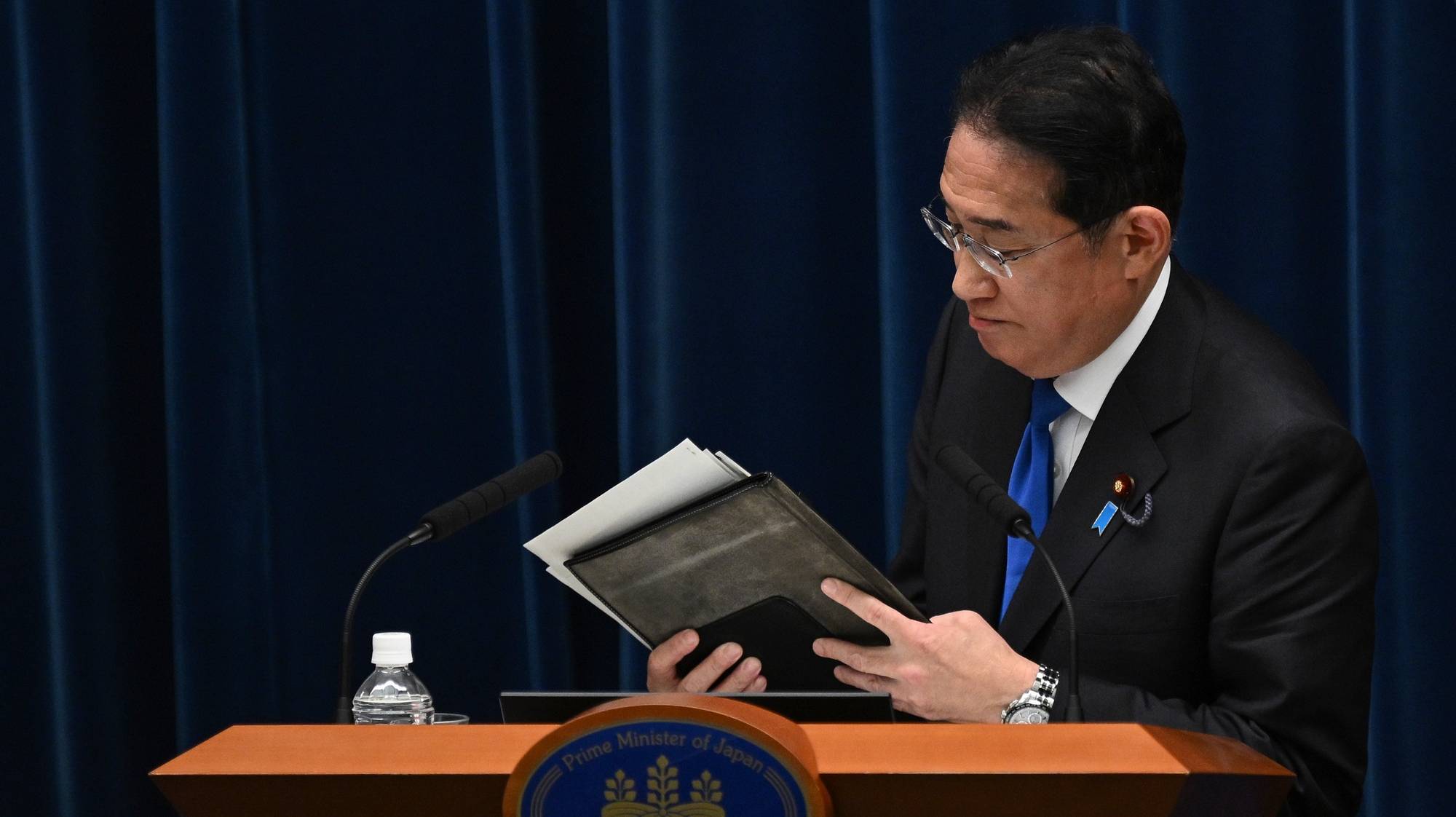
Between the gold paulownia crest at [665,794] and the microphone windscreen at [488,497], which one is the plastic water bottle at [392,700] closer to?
the microphone windscreen at [488,497]

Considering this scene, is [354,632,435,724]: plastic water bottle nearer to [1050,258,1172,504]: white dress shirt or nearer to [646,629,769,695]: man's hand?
[646,629,769,695]: man's hand

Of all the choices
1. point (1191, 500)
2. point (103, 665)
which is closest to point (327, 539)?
point (103, 665)

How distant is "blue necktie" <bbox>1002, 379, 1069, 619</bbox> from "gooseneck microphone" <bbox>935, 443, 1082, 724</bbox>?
320mm

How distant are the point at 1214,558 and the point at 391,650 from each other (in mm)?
895

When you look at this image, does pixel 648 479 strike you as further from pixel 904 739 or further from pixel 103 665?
pixel 103 665

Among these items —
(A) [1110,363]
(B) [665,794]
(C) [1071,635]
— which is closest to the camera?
(B) [665,794]

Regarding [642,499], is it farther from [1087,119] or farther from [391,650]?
[1087,119]

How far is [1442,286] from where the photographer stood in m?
2.20

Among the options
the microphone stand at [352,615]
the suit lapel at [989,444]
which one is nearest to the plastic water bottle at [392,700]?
the microphone stand at [352,615]

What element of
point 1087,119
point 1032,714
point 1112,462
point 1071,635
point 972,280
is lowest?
point 1032,714

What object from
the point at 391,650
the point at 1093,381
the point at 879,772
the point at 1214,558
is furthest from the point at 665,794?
the point at 1093,381

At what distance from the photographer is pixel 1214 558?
169 cm

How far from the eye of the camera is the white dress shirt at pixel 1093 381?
1.83 m

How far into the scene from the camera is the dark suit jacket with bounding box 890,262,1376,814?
1573 millimetres
